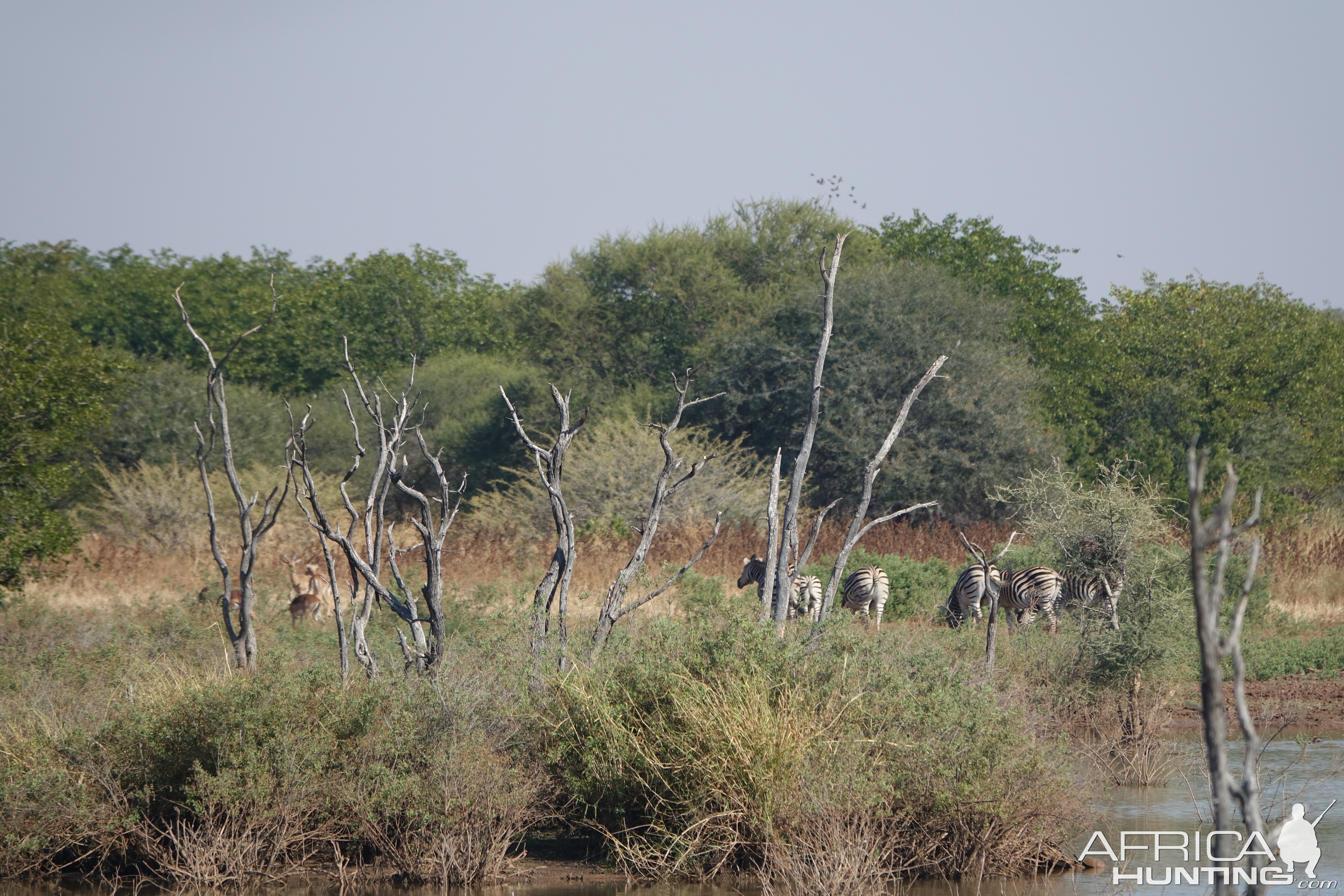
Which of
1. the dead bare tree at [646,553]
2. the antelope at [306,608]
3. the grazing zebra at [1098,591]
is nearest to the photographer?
the dead bare tree at [646,553]

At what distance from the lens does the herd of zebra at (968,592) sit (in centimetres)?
1335

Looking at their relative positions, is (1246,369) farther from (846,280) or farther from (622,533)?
Result: (622,533)

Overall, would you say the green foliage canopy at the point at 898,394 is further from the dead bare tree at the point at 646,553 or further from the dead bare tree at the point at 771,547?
the dead bare tree at the point at 646,553

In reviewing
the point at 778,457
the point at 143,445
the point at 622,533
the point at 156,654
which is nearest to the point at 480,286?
the point at 143,445

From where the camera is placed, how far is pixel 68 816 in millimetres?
6637

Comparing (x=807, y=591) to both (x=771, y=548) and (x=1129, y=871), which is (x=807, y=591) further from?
(x=1129, y=871)

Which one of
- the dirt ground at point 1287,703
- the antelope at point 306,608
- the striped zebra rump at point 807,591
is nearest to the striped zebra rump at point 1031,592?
the dirt ground at point 1287,703

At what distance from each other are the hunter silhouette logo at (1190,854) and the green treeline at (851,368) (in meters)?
11.2

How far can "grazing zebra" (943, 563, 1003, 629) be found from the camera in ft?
46.0

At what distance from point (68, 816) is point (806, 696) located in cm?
414

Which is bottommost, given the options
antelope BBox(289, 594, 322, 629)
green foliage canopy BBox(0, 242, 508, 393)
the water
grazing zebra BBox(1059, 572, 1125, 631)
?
the water

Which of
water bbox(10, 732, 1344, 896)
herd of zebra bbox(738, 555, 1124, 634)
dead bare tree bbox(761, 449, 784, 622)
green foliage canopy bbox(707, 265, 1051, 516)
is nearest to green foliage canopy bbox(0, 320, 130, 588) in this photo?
water bbox(10, 732, 1344, 896)

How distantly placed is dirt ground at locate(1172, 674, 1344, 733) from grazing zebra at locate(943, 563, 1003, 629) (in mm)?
2425

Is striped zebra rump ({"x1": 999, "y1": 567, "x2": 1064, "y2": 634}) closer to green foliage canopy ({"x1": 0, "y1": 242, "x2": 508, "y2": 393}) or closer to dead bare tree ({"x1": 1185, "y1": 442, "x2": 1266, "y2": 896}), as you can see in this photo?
dead bare tree ({"x1": 1185, "y1": 442, "x2": 1266, "y2": 896})
